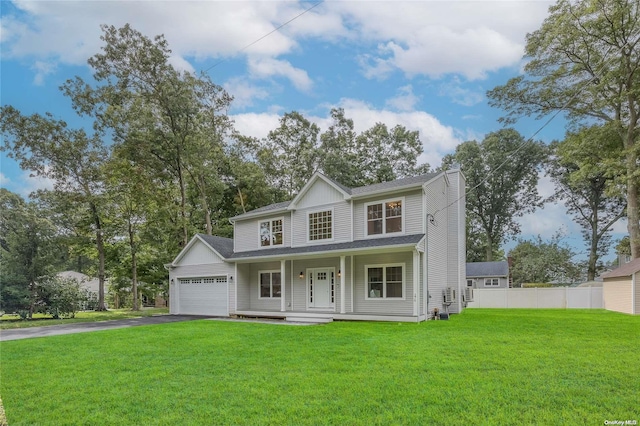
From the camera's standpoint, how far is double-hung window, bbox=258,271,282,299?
Result: 1688cm

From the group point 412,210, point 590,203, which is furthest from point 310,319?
point 590,203

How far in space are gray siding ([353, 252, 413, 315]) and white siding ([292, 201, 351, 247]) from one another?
1200 mm

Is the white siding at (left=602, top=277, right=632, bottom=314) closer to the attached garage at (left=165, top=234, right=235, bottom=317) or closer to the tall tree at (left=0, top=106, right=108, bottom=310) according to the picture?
the attached garage at (left=165, top=234, right=235, bottom=317)

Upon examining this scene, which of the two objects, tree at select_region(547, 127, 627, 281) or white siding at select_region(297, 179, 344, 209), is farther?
tree at select_region(547, 127, 627, 281)

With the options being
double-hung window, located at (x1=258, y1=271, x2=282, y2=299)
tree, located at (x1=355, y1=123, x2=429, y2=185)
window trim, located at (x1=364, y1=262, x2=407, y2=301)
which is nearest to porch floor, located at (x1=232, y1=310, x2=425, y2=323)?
window trim, located at (x1=364, y1=262, x2=407, y2=301)

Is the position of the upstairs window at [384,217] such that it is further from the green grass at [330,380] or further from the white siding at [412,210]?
the green grass at [330,380]

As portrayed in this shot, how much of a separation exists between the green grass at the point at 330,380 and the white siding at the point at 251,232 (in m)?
8.02

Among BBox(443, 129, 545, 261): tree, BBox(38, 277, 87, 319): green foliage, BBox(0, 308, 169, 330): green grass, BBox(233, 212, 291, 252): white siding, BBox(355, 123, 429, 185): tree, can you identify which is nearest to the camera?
BBox(0, 308, 169, 330): green grass

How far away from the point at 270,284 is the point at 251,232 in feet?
9.04

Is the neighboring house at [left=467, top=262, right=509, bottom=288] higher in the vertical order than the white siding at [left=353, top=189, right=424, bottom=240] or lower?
lower

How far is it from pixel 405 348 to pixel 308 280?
8.49 metres

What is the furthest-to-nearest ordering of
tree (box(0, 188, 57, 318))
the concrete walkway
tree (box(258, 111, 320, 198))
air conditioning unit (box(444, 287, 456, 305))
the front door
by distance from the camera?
tree (box(258, 111, 320, 198)) → tree (box(0, 188, 57, 318)) → the front door → air conditioning unit (box(444, 287, 456, 305)) → the concrete walkway

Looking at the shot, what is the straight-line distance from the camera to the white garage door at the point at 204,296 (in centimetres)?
1738

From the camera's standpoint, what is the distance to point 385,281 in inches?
542
